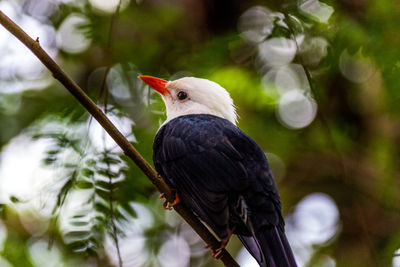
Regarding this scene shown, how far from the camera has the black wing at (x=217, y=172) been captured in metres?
3.08

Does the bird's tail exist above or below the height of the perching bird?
below

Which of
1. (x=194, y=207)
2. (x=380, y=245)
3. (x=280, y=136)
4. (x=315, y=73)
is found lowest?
(x=380, y=245)

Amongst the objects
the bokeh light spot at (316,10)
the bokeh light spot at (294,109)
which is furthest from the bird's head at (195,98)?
the bokeh light spot at (316,10)

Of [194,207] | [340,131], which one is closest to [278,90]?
[340,131]

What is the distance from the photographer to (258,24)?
3898 mm

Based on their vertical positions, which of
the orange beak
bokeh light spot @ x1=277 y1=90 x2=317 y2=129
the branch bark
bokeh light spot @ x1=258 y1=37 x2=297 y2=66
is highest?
the branch bark

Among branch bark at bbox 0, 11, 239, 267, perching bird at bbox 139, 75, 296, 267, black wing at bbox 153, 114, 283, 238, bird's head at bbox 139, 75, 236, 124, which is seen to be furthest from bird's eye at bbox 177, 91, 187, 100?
branch bark at bbox 0, 11, 239, 267

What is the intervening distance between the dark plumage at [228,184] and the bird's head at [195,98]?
66 centimetres

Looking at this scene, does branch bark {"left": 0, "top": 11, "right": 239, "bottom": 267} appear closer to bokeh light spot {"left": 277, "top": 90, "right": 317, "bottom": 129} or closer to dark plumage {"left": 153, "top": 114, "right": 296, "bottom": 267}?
dark plumage {"left": 153, "top": 114, "right": 296, "bottom": 267}

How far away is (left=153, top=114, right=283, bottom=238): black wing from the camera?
308 cm

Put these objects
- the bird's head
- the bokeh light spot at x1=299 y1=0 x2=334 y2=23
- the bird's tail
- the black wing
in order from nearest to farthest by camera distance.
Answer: the bird's tail → the black wing → the bokeh light spot at x1=299 y1=0 x2=334 y2=23 → the bird's head

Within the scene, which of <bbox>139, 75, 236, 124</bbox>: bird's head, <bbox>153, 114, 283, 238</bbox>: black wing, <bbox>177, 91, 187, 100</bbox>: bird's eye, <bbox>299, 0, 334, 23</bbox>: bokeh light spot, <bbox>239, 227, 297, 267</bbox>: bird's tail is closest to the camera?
<bbox>239, 227, 297, 267</bbox>: bird's tail

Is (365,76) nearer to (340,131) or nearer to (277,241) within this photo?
(340,131)

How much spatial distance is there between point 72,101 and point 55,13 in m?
1.08
